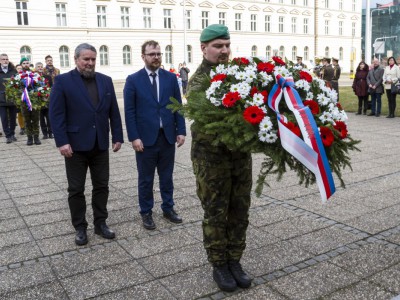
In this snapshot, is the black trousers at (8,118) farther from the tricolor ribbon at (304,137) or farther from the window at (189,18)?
the window at (189,18)

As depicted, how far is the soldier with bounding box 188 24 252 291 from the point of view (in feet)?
11.8

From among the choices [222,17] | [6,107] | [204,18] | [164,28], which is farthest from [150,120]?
[222,17]

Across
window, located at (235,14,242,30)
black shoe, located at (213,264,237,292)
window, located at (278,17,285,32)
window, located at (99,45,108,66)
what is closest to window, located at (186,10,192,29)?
window, located at (235,14,242,30)

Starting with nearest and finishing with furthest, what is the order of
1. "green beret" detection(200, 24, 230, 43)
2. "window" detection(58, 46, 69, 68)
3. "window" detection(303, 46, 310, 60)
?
"green beret" detection(200, 24, 230, 43) → "window" detection(58, 46, 69, 68) → "window" detection(303, 46, 310, 60)

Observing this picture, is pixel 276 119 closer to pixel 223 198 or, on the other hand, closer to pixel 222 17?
pixel 223 198

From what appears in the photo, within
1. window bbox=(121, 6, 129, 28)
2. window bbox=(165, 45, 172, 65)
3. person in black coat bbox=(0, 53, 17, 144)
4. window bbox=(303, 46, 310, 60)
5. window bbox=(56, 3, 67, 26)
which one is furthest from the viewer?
window bbox=(303, 46, 310, 60)

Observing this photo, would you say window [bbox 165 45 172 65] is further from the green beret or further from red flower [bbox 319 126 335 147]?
red flower [bbox 319 126 335 147]

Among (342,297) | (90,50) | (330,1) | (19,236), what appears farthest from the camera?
(330,1)

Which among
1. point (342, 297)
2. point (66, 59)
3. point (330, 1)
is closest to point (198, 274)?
point (342, 297)

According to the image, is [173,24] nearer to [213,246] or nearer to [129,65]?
[129,65]

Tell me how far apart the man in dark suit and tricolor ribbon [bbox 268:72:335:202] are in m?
2.23

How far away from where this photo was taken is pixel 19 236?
507cm

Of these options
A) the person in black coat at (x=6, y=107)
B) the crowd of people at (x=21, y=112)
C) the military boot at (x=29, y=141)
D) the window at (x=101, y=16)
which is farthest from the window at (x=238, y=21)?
the military boot at (x=29, y=141)

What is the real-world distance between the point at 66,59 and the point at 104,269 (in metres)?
46.3
